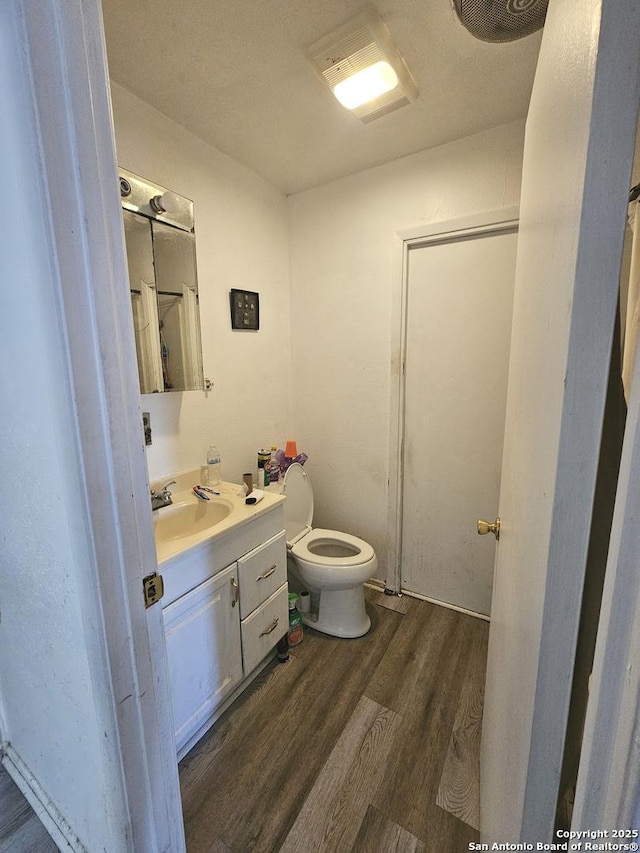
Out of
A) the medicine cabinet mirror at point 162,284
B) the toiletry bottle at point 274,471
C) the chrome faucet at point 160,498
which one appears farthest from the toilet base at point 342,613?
the medicine cabinet mirror at point 162,284

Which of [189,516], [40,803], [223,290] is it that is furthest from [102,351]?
[40,803]

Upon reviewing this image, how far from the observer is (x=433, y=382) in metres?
1.82

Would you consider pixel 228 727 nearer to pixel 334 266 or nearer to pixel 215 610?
pixel 215 610

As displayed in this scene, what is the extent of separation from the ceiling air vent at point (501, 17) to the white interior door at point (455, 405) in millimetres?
672

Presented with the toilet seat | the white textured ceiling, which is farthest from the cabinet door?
the white textured ceiling

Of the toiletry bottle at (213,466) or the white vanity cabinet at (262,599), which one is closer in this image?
the white vanity cabinet at (262,599)

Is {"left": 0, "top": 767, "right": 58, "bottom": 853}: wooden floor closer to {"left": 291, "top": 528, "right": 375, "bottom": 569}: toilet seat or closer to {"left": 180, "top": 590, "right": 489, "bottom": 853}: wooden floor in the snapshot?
{"left": 180, "top": 590, "right": 489, "bottom": 853}: wooden floor

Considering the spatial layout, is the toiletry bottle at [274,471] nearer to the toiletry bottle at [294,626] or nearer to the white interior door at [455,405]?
the toiletry bottle at [294,626]

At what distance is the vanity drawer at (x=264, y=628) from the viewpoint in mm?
1365

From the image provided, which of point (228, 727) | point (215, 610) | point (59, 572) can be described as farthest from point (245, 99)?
point (228, 727)

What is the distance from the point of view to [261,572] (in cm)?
142

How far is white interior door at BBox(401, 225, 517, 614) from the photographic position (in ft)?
5.38

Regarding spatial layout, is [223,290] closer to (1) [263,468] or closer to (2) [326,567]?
(1) [263,468]

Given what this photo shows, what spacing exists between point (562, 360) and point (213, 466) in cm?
154
